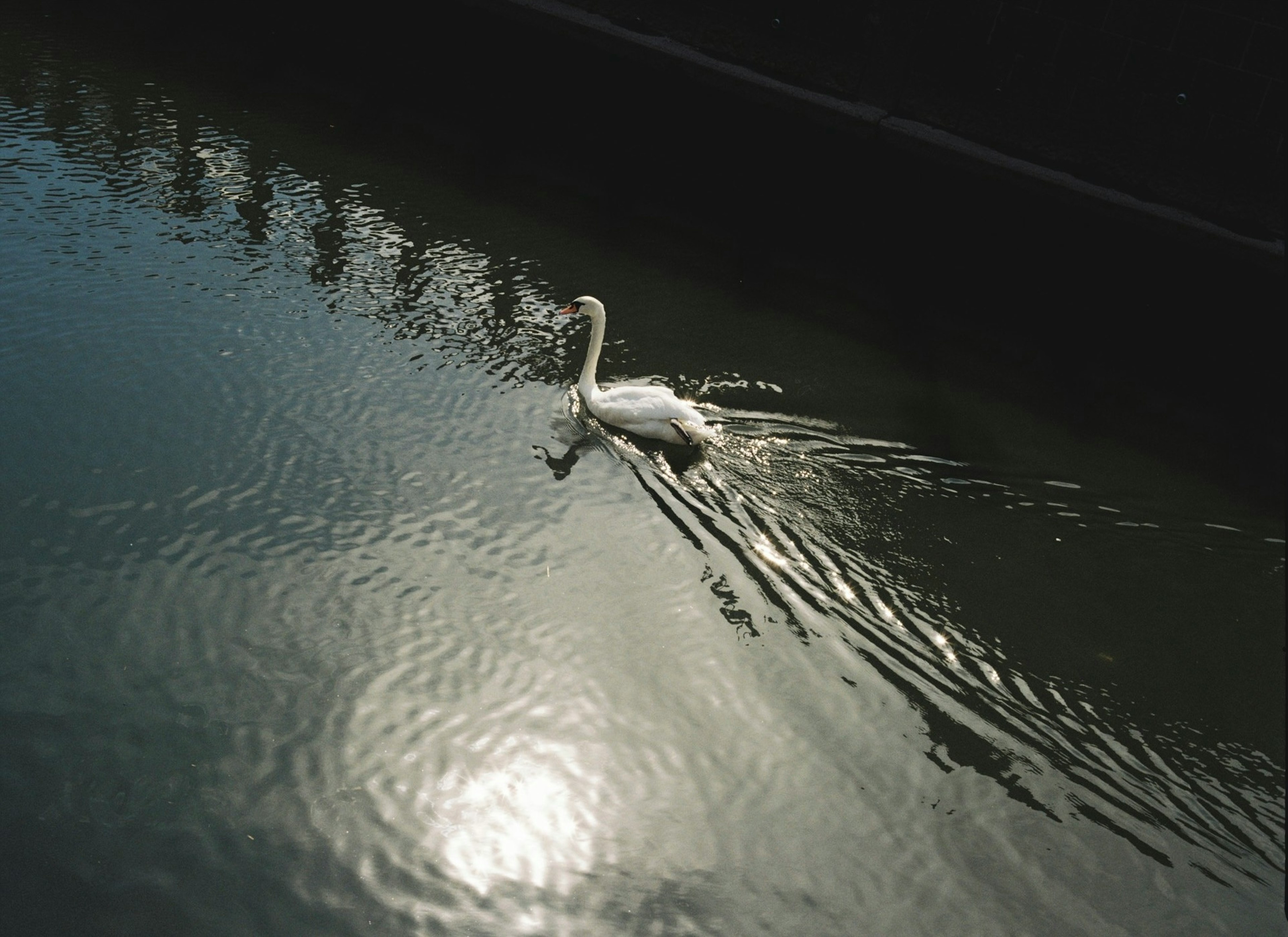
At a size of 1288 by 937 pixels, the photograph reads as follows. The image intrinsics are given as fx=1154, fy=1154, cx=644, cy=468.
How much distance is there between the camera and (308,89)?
40.1 feet

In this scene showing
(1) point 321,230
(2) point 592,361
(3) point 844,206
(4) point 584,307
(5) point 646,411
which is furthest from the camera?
(3) point 844,206

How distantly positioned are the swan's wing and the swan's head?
686mm

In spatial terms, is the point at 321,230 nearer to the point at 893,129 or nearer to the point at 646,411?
the point at 646,411

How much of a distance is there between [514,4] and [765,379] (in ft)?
23.3

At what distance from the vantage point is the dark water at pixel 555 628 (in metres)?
4.69

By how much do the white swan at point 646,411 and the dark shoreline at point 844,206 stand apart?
265 centimetres

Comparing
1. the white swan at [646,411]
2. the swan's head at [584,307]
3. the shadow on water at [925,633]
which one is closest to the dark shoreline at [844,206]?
the shadow on water at [925,633]

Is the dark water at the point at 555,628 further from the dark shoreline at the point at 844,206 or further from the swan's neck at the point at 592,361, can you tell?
the dark shoreline at the point at 844,206

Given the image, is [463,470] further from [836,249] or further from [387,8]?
[387,8]

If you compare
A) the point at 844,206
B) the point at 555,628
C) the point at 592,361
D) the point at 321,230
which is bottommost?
the point at 555,628

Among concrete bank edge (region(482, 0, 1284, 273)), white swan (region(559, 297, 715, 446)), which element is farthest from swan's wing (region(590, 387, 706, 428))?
concrete bank edge (region(482, 0, 1284, 273))

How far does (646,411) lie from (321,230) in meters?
3.73

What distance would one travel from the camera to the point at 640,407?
7121mm

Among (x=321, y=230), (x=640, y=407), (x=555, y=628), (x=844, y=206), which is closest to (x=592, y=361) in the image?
(x=640, y=407)
